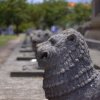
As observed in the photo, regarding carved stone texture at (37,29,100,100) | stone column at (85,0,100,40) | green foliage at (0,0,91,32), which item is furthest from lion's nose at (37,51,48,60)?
green foliage at (0,0,91,32)

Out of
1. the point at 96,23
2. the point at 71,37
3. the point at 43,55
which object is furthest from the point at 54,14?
the point at 43,55

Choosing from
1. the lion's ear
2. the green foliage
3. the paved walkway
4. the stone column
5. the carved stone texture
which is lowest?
the green foliage

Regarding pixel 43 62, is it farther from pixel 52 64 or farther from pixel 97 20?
pixel 97 20

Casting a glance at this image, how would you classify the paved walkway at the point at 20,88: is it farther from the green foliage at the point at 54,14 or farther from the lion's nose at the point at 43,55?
the green foliage at the point at 54,14

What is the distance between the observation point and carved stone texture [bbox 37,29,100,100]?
16.9 ft

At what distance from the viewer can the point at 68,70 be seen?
16.9 ft

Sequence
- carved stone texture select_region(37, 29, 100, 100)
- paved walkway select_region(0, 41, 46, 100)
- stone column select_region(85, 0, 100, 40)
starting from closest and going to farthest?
carved stone texture select_region(37, 29, 100, 100) → paved walkway select_region(0, 41, 46, 100) → stone column select_region(85, 0, 100, 40)

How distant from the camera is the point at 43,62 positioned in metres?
5.18

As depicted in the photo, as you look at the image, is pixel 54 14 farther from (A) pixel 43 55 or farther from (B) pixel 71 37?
(A) pixel 43 55

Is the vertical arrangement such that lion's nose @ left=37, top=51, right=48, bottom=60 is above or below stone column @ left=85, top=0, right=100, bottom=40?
above

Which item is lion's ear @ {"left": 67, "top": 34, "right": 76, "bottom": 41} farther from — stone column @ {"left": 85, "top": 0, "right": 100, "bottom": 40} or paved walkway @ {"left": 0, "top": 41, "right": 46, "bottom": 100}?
stone column @ {"left": 85, "top": 0, "right": 100, "bottom": 40}

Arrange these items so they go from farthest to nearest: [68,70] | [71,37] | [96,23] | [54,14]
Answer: [54,14]
[96,23]
[71,37]
[68,70]

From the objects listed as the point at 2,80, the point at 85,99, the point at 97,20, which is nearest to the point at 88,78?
the point at 85,99

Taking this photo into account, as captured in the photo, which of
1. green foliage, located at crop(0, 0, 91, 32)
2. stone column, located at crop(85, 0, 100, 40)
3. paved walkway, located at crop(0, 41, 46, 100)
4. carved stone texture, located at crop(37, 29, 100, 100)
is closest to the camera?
carved stone texture, located at crop(37, 29, 100, 100)
